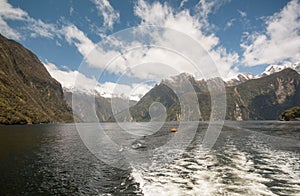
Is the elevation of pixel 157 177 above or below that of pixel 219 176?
below

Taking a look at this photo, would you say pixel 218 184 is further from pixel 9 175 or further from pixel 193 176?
pixel 9 175

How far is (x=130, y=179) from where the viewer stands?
29.1 m

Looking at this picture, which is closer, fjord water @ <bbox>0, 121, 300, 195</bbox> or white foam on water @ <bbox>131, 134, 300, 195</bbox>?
white foam on water @ <bbox>131, 134, 300, 195</bbox>

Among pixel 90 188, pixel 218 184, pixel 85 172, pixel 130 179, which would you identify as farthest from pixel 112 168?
pixel 218 184

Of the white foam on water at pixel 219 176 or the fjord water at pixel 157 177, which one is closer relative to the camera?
the white foam on water at pixel 219 176

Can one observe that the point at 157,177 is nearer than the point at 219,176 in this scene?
No

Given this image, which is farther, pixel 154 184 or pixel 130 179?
pixel 130 179

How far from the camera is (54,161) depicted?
1633 inches

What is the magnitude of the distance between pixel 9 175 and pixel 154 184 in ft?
66.3

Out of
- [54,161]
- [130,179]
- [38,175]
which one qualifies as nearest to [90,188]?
[130,179]

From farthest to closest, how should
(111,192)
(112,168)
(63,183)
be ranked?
(112,168) < (63,183) < (111,192)

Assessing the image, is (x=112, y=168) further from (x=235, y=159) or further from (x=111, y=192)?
(x=235, y=159)

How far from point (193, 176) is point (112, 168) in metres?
13.5

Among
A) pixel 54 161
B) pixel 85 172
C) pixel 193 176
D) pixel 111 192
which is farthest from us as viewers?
pixel 54 161
